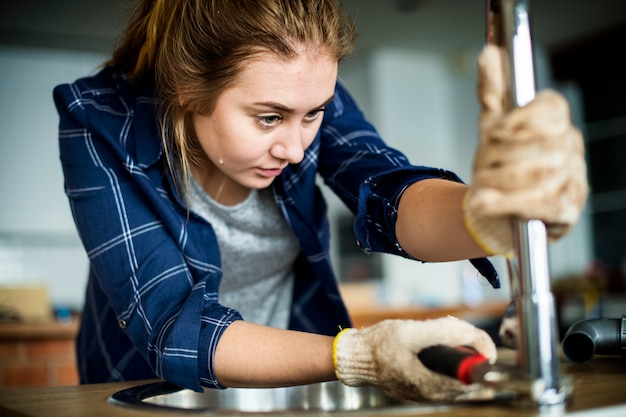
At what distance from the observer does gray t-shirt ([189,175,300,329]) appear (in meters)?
1.18

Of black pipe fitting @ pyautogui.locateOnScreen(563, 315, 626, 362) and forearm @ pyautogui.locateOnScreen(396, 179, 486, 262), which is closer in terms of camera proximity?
forearm @ pyautogui.locateOnScreen(396, 179, 486, 262)

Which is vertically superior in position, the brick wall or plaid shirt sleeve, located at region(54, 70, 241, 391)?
plaid shirt sleeve, located at region(54, 70, 241, 391)

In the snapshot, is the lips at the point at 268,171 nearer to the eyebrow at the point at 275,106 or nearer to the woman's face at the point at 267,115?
the woman's face at the point at 267,115

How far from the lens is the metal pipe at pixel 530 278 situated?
22.9 inches

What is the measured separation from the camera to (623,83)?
17.0 feet

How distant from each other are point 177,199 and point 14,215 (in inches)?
167

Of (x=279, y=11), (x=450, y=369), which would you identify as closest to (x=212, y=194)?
(x=279, y=11)

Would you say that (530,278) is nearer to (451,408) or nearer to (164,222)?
(451,408)

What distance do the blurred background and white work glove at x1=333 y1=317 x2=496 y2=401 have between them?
345 centimetres

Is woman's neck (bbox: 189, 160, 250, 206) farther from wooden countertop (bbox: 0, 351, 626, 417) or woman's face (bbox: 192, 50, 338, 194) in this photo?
wooden countertop (bbox: 0, 351, 626, 417)

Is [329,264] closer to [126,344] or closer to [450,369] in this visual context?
[126,344]

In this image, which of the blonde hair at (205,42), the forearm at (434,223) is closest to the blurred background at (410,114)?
the blonde hair at (205,42)

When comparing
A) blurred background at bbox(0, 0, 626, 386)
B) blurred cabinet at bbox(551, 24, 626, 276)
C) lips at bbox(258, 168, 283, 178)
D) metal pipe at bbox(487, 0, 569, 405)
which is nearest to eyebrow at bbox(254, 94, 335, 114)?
lips at bbox(258, 168, 283, 178)

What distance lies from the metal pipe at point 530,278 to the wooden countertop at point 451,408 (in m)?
0.03
